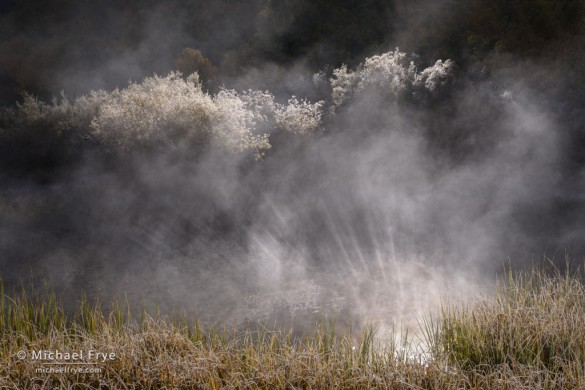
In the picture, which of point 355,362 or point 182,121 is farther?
point 182,121

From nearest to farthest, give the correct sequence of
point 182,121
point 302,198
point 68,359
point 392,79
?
1. point 68,359
2. point 302,198
3. point 182,121
4. point 392,79

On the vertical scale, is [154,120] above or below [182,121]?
above

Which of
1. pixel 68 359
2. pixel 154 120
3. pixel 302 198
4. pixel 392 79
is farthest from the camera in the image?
pixel 392 79

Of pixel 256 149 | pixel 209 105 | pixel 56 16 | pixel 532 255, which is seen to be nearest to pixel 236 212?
pixel 256 149

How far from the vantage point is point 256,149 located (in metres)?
9.71

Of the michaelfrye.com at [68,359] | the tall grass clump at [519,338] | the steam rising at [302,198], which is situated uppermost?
the steam rising at [302,198]

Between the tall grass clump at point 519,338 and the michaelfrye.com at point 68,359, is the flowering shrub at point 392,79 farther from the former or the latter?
the michaelfrye.com at point 68,359

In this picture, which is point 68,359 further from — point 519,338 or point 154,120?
point 154,120

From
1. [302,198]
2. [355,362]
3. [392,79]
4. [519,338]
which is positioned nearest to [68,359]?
[355,362]

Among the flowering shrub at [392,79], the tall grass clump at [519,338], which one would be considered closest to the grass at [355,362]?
the tall grass clump at [519,338]

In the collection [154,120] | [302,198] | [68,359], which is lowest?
[68,359]

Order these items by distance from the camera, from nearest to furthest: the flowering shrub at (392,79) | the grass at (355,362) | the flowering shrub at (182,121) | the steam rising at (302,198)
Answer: the grass at (355,362)
the steam rising at (302,198)
the flowering shrub at (182,121)
the flowering shrub at (392,79)

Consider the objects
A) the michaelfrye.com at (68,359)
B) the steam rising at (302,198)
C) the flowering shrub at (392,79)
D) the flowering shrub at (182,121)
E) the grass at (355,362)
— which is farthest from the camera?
the flowering shrub at (392,79)

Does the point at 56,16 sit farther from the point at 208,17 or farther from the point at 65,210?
the point at 65,210
